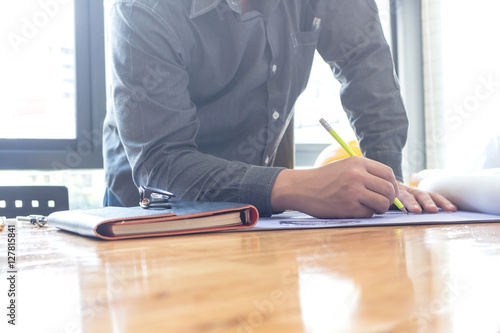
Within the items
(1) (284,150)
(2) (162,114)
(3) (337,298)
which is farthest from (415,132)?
(3) (337,298)

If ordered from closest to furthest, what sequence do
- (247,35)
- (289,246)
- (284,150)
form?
(289,246) < (247,35) < (284,150)

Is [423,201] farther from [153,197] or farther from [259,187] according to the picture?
[153,197]

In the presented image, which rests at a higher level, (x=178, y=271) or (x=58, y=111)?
(x=58, y=111)

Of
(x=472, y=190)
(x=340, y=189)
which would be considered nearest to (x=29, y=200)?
(x=340, y=189)

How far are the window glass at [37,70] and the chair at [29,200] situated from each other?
0.90 m

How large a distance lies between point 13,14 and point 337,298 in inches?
85.3

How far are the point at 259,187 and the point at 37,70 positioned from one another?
1.68 metres

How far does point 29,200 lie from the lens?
1264 millimetres

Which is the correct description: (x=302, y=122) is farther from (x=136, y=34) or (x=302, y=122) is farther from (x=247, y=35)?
(x=136, y=34)

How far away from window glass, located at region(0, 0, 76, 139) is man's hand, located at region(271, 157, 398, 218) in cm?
164

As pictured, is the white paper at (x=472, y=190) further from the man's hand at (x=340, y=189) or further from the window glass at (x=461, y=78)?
the window glass at (x=461, y=78)

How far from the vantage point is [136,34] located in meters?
0.96

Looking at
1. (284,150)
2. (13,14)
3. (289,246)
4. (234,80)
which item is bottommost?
(289,246)

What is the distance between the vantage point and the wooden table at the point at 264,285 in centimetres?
23
